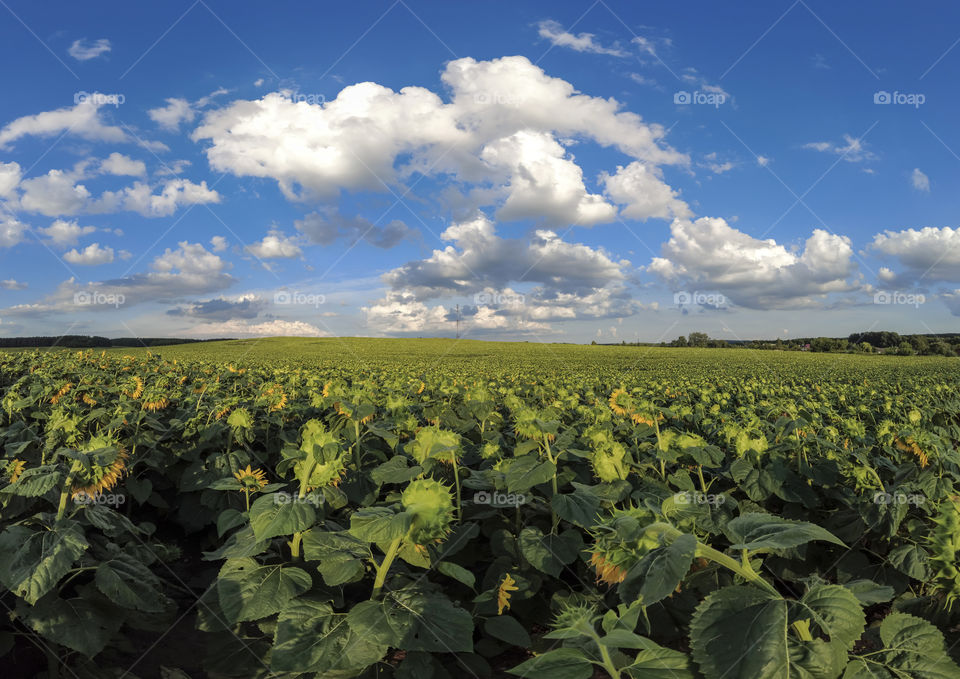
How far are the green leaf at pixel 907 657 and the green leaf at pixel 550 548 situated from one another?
1.53 meters

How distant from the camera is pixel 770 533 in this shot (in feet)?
4.74

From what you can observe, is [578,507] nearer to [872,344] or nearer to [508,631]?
[508,631]

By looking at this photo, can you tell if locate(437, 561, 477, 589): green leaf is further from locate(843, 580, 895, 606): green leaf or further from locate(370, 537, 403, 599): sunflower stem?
locate(843, 580, 895, 606): green leaf

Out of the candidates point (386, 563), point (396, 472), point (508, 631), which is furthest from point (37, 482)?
point (508, 631)

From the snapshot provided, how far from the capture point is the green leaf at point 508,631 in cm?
246

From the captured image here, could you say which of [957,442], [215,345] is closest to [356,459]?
[957,442]

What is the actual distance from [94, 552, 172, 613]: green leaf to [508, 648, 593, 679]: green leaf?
211 cm

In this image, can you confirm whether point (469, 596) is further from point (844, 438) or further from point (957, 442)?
point (957, 442)

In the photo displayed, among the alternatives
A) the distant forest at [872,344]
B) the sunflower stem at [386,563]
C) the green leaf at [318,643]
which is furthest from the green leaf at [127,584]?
the distant forest at [872,344]

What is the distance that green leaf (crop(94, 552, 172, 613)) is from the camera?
257 centimetres

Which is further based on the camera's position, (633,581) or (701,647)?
(633,581)

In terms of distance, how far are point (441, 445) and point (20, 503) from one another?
2.59 m

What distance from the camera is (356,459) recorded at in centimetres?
414

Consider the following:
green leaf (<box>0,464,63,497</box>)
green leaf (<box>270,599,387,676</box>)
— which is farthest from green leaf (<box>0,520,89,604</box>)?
green leaf (<box>270,599,387,676</box>)
